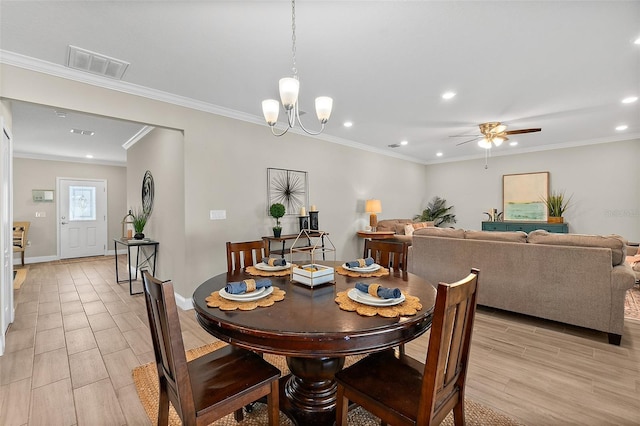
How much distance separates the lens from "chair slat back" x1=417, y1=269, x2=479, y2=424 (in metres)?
1.01

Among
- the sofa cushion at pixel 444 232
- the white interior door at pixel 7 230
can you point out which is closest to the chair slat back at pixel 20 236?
the white interior door at pixel 7 230

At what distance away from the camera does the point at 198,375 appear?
1.35m

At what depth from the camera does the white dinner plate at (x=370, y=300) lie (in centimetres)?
133

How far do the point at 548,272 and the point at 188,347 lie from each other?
3.56 metres

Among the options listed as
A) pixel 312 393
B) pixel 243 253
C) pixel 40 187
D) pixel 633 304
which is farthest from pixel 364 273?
pixel 40 187

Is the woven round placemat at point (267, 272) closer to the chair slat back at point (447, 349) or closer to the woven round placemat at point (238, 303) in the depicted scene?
the woven round placemat at point (238, 303)

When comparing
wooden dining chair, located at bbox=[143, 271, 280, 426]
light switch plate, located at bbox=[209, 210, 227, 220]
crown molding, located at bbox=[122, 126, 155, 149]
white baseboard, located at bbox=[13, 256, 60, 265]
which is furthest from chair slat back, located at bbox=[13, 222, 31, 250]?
wooden dining chair, located at bbox=[143, 271, 280, 426]

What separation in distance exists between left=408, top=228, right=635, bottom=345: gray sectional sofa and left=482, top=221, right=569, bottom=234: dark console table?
3697mm

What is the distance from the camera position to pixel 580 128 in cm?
502

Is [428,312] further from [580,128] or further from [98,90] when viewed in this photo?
[580,128]

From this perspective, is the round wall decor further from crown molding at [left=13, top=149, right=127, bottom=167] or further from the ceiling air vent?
crown molding at [left=13, top=149, right=127, bottom=167]

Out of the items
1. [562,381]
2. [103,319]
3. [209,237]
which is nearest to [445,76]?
[562,381]

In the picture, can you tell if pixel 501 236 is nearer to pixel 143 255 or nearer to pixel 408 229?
pixel 408 229

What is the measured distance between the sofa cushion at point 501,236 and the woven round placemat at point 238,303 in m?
2.77
